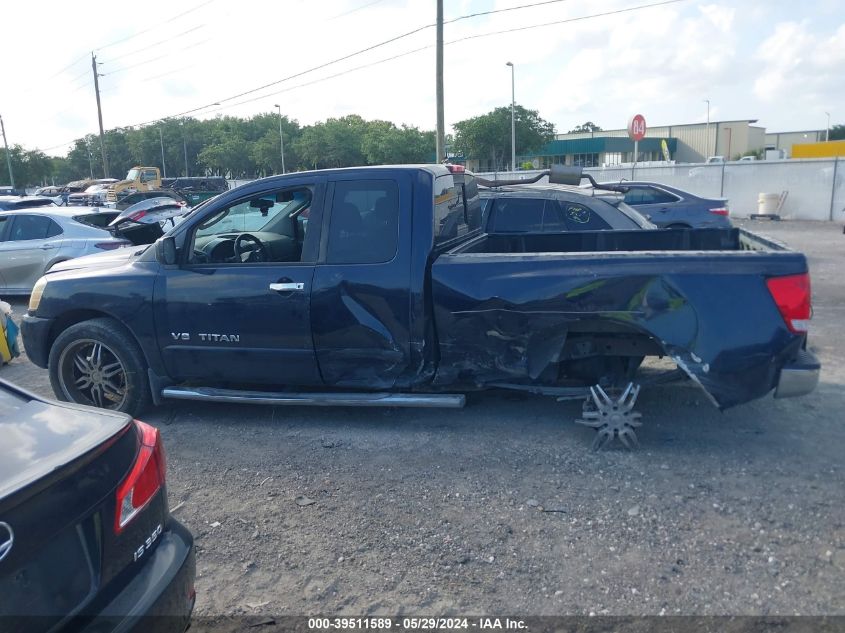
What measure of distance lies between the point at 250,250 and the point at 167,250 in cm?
64

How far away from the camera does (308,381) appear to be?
207 inches

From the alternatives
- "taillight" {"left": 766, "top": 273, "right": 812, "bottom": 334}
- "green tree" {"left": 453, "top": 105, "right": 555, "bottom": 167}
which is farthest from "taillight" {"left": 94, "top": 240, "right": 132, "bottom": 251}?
"green tree" {"left": 453, "top": 105, "right": 555, "bottom": 167}

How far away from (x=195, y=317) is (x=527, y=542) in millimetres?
2982

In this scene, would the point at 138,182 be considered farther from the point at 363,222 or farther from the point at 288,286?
the point at 363,222

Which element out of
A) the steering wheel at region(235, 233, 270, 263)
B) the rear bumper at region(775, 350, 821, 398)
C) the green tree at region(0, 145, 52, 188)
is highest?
the green tree at region(0, 145, 52, 188)

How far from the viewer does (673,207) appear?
13.4 metres

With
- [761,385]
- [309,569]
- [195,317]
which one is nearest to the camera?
[309,569]

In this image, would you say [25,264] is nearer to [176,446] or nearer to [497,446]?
[176,446]

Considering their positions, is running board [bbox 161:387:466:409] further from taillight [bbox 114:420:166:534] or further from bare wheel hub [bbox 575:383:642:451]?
taillight [bbox 114:420:166:534]

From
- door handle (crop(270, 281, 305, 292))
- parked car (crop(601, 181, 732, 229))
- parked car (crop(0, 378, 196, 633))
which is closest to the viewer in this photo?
parked car (crop(0, 378, 196, 633))

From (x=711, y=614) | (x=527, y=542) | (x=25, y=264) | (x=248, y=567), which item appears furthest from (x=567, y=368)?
(x=25, y=264)

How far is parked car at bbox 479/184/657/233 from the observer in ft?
26.8

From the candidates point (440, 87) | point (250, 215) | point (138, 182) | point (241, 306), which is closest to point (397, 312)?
point (241, 306)

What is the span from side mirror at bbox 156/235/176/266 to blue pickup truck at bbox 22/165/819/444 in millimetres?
18
